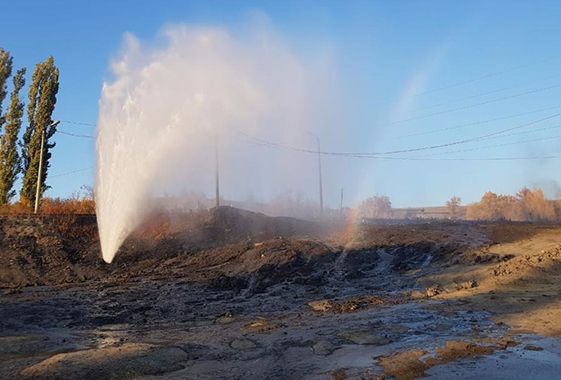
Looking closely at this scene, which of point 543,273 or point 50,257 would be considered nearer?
point 543,273

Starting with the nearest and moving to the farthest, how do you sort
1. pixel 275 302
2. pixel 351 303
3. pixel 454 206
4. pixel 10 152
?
pixel 351 303
pixel 275 302
pixel 10 152
pixel 454 206

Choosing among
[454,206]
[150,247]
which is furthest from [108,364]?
[454,206]

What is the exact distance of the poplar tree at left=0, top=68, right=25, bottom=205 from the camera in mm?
37000

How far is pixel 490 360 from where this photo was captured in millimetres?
Result: 8094

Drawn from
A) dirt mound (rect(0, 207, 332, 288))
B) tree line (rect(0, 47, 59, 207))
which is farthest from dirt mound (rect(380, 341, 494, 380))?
tree line (rect(0, 47, 59, 207))

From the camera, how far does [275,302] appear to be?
1580 cm

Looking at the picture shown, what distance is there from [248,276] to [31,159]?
2659 centimetres

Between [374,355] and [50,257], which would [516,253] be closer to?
[374,355]

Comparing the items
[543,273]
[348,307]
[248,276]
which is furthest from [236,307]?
[543,273]

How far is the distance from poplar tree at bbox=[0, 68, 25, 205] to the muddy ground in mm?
12733

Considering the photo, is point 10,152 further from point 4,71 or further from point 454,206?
point 454,206

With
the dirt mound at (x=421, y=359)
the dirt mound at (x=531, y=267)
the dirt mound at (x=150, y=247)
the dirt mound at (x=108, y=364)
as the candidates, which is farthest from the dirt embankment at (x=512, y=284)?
the dirt mound at (x=108, y=364)

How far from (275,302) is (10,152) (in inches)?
1233

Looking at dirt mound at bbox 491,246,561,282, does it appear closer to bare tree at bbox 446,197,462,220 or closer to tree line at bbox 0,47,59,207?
tree line at bbox 0,47,59,207
